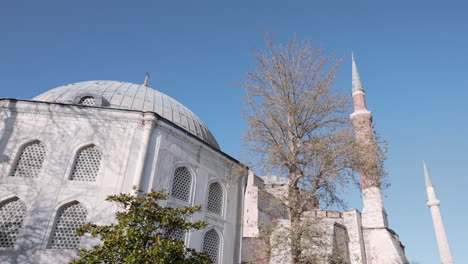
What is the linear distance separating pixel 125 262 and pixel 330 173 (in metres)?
5.64

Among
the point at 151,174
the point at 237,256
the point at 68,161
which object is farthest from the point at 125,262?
the point at 237,256

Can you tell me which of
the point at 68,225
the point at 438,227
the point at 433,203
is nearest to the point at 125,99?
the point at 68,225

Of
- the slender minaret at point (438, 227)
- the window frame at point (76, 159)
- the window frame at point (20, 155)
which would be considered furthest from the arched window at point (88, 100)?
the slender minaret at point (438, 227)

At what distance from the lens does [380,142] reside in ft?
31.4

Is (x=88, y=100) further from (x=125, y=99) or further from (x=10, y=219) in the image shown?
(x=10, y=219)

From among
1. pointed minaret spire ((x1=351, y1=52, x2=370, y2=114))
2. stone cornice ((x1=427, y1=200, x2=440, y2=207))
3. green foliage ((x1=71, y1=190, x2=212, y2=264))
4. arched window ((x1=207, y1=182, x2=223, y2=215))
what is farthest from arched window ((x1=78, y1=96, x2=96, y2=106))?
stone cornice ((x1=427, y1=200, x2=440, y2=207))

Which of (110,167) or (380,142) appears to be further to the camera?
(110,167)

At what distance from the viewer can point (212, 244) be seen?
38.7 feet

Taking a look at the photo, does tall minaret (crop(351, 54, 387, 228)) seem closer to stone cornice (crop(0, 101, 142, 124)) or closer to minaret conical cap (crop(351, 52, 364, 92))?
minaret conical cap (crop(351, 52, 364, 92))

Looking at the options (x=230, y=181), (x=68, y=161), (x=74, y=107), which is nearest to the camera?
(x=68, y=161)

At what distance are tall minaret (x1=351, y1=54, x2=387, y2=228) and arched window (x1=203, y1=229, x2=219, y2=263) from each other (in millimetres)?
5408

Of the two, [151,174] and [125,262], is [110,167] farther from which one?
[125,262]

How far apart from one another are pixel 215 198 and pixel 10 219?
6330 mm

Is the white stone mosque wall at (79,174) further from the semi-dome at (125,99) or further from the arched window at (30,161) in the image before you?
the semi-dome at (125,99)
